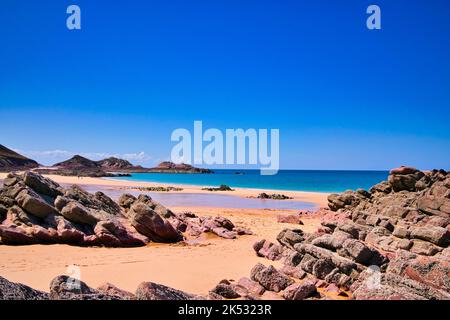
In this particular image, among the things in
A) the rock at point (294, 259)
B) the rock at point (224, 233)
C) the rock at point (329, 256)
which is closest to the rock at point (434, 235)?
the rock at point (329, 256)

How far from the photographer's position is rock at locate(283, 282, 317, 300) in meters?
8.81

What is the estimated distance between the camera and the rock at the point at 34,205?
1609cm

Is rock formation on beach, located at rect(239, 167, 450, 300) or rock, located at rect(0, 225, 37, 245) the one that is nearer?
rock formation on beach, located at rect(239, 167, 450, 300)

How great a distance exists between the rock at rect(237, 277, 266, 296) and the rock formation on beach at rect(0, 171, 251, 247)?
7.40 meters

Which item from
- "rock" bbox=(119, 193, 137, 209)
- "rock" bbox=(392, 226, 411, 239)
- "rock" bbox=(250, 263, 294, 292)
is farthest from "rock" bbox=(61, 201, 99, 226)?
"rock" bbox=(392, 226, 411, 239)

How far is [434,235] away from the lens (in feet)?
44.8

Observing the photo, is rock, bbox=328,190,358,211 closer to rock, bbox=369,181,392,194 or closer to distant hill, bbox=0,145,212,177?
rock, bbox=369,181,392,194

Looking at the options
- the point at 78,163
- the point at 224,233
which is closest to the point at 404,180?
the point at 224,233

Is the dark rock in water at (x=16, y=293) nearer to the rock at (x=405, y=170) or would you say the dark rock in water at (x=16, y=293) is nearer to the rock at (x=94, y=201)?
the rock at (x=94, y=201)

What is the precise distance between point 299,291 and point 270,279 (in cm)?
94
